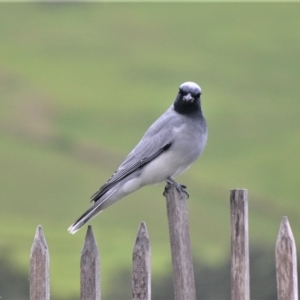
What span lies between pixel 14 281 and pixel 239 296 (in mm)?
2965

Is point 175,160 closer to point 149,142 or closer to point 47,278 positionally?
point 149,142

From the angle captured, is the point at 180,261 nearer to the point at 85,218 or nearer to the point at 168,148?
the point at 85,218

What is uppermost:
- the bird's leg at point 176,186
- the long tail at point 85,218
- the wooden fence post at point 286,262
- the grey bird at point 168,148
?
the grey bird at point 168,148

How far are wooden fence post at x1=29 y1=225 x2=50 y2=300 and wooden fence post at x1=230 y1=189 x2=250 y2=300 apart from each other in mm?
955

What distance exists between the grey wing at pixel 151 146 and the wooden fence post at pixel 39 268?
1052 millimetres

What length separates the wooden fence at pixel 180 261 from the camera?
322 cm

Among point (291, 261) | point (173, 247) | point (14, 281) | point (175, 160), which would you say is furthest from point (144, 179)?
point (14, 281)

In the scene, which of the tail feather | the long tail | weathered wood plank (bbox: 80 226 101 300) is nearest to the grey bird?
the tail feather

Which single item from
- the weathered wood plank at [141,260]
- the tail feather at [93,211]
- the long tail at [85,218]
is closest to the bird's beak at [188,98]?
the tail feather at [93,211]

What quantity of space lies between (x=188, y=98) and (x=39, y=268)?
163 cm

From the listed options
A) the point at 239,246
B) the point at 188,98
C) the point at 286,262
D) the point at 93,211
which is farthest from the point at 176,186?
the point at 286,262

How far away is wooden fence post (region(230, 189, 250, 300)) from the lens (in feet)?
10.6

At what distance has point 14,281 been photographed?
18.7 ft

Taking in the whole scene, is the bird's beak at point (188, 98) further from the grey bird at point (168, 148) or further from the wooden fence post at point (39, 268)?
the wooden fence post at point (39, 268)
